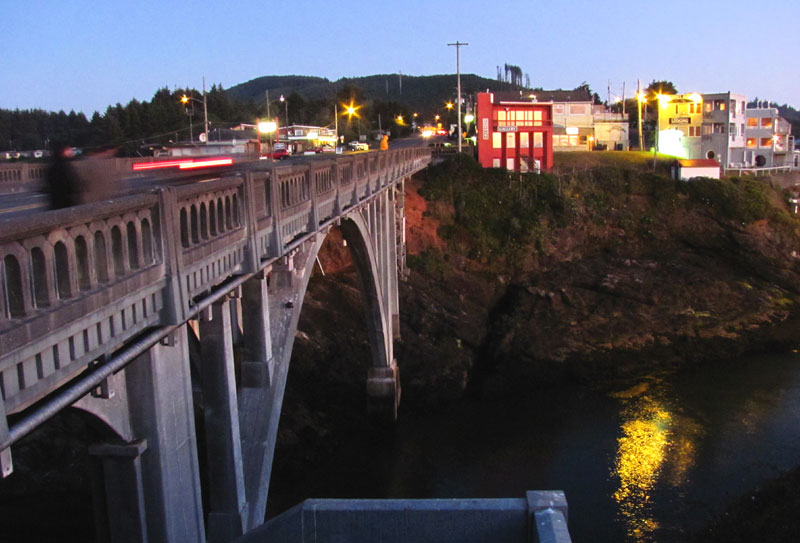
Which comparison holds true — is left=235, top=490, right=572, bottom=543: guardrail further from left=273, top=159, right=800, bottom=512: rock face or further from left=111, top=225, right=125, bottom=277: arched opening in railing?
left=273, top=159, right=800, bottom=512: rock face

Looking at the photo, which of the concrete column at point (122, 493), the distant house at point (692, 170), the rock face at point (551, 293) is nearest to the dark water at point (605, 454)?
the rock face at point (551, 293)

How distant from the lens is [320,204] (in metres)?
14.9

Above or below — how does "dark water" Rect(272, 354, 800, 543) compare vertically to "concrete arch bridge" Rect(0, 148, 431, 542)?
below

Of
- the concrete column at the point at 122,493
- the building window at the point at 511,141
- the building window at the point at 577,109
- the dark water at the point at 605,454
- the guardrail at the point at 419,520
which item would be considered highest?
the building window at the point at 577,109

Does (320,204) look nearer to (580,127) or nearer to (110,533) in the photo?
(110,533)

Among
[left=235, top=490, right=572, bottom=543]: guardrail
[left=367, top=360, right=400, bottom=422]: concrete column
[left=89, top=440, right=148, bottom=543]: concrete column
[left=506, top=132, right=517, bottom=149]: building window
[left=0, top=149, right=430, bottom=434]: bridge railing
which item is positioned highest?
[left=506, top=132, right=517, bottom=149]: building window

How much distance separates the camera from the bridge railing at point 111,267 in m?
4.92

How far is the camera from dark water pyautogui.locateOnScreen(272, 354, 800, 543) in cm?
2117

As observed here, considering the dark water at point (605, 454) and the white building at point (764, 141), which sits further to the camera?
the white building at point (764, 141)

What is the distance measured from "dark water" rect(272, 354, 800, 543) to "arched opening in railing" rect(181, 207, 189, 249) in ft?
50.0

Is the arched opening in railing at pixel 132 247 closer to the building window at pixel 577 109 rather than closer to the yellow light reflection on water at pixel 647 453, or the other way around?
the yellow light reflection on water at pixel 647 453

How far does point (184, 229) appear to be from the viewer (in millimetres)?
8188

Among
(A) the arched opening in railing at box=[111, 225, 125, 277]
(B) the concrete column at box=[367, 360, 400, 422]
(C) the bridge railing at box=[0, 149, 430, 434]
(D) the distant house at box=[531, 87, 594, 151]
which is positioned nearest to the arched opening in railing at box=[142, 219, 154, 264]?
(C) the bridge railing at box=[0, 149, 430, 434]

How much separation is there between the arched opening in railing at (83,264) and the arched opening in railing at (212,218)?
2741 mm
